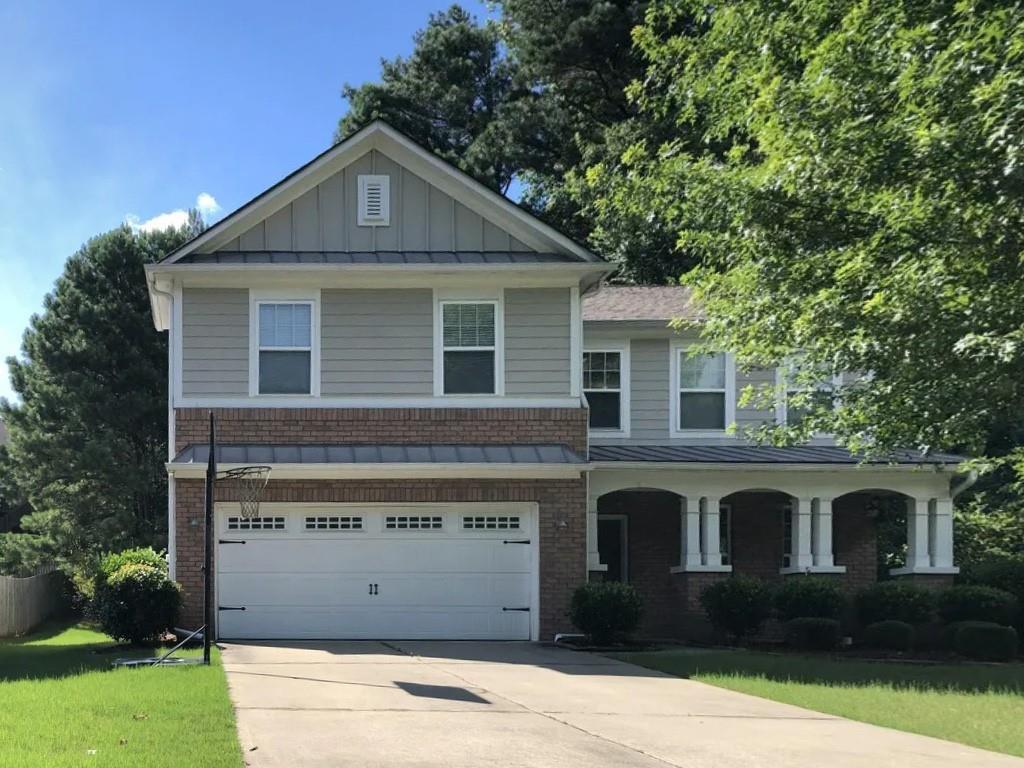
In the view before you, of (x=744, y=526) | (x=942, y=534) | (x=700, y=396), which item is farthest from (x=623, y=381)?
(x=942, y=534)

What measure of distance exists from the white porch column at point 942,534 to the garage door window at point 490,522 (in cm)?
731

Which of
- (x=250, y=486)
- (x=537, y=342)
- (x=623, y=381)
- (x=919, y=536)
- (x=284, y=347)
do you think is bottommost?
(x=919, y=536)

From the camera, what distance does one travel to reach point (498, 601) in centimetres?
1631

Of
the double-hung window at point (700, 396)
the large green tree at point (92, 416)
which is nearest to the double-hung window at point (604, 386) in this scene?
the double-hung window at point (700, 396)

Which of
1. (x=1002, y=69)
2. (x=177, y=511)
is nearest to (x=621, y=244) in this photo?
(x=177, y=511)

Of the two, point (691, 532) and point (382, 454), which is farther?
point (691, 532)

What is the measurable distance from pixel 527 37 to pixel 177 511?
22530mm

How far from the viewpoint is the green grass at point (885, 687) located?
9.30 metres

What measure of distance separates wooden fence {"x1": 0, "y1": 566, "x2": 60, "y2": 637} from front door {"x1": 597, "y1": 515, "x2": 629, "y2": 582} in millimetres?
10854

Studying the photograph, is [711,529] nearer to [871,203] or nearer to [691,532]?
[691,532]

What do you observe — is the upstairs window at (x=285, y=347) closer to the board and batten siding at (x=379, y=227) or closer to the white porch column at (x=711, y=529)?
the board and batten siding at (x=379, y=227)

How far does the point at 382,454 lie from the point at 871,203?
8400mm

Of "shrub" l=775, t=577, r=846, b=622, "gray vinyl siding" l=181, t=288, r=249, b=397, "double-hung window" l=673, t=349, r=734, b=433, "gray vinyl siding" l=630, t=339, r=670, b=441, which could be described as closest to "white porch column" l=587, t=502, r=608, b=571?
"gray vinyl siding" l=630, t=339, r=670, b=441

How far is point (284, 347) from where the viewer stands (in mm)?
16406
